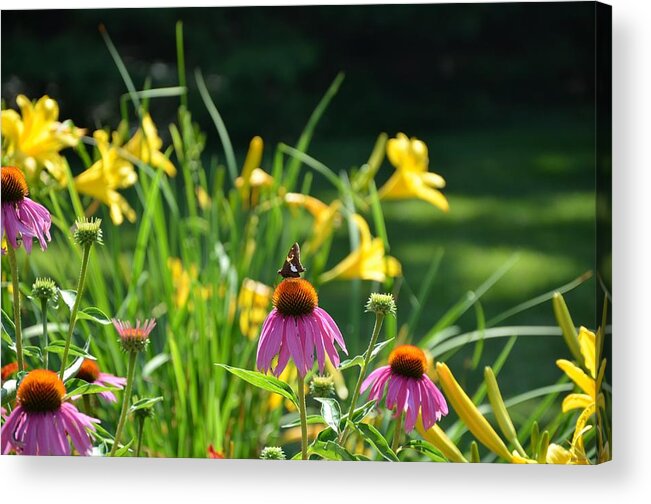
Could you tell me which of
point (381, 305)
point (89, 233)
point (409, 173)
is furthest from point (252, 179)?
point (381, 305)

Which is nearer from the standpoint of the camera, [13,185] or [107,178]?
[13,185]

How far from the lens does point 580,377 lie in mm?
1244

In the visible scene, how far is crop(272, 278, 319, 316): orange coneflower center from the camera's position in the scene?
118 cm

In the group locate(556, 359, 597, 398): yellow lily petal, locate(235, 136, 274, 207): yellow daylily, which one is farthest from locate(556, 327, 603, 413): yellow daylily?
locate(235, 136, 274, 207): yellow daylily

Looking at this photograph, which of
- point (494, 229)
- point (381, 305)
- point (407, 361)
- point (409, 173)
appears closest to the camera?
point (381, 305)

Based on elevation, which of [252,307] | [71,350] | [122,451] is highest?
[252,307]

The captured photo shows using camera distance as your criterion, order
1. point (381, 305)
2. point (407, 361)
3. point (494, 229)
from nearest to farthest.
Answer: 1. point (381, 305)
2. point (407, 361)
3. point (494, 229)

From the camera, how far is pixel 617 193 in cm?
123

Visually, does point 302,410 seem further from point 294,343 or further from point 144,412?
point 144,412

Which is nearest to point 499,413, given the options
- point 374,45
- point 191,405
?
point 191,405

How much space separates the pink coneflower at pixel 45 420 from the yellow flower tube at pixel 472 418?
1.35ft

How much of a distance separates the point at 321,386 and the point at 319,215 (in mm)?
333

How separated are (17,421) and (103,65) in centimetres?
63

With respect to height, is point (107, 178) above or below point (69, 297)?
above
